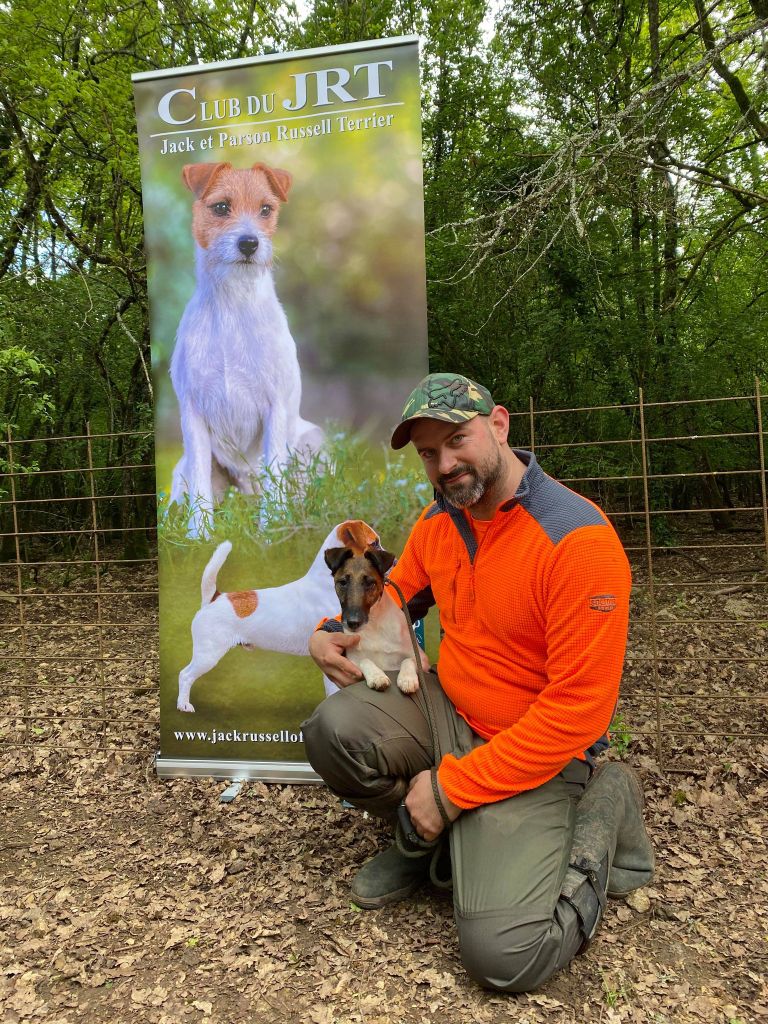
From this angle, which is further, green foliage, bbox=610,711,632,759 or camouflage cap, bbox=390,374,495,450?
green foliage, bbox=610,711,632,759

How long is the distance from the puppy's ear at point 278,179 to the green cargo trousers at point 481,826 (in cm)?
238

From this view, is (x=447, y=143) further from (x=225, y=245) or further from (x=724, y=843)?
(x=724, y=843)

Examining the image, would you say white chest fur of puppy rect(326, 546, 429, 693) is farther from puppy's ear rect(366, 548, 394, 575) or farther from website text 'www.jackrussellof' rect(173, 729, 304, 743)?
website text 'www.jackrussellof' rect(173, 729, 304, 743)

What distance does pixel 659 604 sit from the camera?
7332mm

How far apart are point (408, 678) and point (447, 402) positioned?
1.06m

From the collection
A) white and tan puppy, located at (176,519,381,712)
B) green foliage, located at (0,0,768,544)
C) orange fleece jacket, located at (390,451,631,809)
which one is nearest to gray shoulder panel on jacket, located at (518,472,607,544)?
orange fleece jacket, located at (390,451,631,809)

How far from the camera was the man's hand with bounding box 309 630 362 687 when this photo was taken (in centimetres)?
268

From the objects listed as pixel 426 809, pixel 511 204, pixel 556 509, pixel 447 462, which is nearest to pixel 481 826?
pixel 426 809

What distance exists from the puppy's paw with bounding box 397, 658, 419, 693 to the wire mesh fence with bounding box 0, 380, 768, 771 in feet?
4.69

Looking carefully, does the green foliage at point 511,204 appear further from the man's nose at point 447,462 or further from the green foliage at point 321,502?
the man's nose at point 447,462

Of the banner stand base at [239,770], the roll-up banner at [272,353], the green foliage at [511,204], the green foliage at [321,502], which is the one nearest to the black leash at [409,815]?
the green foliage at [321,502]

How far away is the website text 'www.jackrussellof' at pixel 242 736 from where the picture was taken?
3.54 meters

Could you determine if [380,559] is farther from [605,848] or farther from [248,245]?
[248,245]

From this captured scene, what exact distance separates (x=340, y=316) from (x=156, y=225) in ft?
3.51
